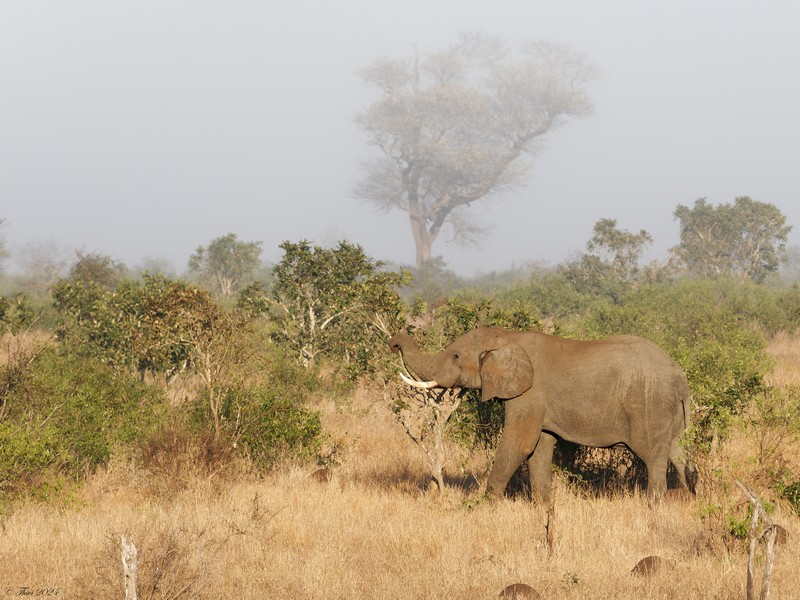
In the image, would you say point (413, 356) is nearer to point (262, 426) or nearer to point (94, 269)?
point (262, 426)

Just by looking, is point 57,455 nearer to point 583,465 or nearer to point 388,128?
point 583,465

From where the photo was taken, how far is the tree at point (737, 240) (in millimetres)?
55781

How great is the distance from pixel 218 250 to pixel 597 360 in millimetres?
40116

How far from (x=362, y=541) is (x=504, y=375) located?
2.28m

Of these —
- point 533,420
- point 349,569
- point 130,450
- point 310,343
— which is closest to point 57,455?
point 130,450

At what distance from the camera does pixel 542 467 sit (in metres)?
9.63

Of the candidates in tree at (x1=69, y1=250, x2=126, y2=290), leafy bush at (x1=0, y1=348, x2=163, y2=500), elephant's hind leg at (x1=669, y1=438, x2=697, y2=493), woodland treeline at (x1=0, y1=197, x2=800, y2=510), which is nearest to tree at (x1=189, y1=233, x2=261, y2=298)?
tree at (x1=69, y1=250, x2=126, y2=290)

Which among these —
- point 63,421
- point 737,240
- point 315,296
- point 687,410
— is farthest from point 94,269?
point 737,240

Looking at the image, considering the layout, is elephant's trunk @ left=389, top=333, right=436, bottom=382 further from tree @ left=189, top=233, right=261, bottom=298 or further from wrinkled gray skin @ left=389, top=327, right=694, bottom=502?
→ tree @ left=189, top=233, right=261, bottom=298

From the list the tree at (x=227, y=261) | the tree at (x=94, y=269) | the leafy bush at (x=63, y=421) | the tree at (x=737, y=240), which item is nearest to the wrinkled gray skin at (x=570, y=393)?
the leafy bush at (x=63, y=421)

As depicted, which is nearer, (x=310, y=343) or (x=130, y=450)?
(x=130, y=450)

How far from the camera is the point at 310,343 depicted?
19609 mm

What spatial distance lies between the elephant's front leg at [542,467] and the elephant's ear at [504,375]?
717 mm

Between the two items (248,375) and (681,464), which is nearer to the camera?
(681,464)
